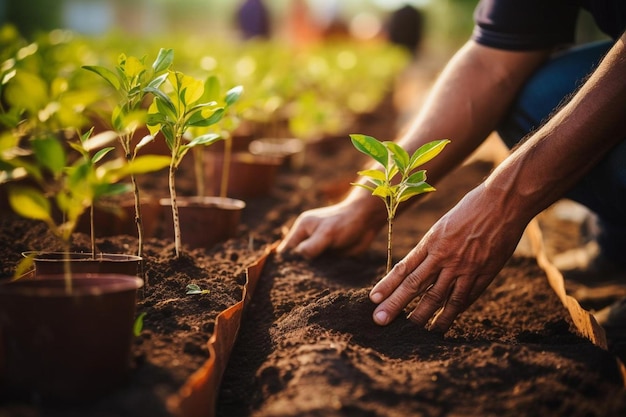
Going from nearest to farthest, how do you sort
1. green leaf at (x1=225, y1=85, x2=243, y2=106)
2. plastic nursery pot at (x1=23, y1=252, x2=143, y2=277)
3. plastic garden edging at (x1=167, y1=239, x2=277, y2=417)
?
1. plastic garden edging at (x1=167, y1=239, x2=277, y2=417)
2. plastic nursery pot at (x1=23, y1=252, x2=143, y2=277)
3. green leaf at (x1=225, y1=85, x2=243, y2=106)

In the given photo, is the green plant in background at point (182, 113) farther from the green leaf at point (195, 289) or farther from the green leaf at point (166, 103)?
the green leaf at point (195, 289)

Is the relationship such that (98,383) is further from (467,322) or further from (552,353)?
(467,322)

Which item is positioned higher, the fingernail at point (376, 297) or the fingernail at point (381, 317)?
the fingernail at point (376, 297)

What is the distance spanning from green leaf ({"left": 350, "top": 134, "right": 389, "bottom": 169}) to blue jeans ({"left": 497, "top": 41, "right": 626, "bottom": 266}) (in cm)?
70

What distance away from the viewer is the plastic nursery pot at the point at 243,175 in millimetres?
3395

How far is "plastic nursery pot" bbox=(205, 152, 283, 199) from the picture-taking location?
3.39 metres

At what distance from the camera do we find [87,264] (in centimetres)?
167

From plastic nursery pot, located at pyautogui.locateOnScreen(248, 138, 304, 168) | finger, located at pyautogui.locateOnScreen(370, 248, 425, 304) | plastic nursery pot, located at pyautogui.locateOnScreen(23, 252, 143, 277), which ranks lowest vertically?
plastic nursery pot, located at pyautogui.locateOnScreen(248, 138, 304, 168)

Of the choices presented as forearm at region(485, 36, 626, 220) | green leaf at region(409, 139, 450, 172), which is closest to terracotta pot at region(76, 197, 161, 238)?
green leaf at region(409, 139, 450, 172)

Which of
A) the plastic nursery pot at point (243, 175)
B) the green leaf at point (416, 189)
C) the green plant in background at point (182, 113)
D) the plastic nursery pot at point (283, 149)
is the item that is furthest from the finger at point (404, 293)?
the plastic nursery pot at point (283, 149)

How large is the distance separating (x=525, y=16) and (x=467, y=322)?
1159 millimetres

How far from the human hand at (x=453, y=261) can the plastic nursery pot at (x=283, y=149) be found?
2453mm

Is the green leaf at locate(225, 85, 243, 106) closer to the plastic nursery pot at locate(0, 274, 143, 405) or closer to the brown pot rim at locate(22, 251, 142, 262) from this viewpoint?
the brown pot rim at locate(22, 251, 142, 262)

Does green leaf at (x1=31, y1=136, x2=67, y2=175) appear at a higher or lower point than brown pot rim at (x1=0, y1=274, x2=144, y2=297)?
higher
